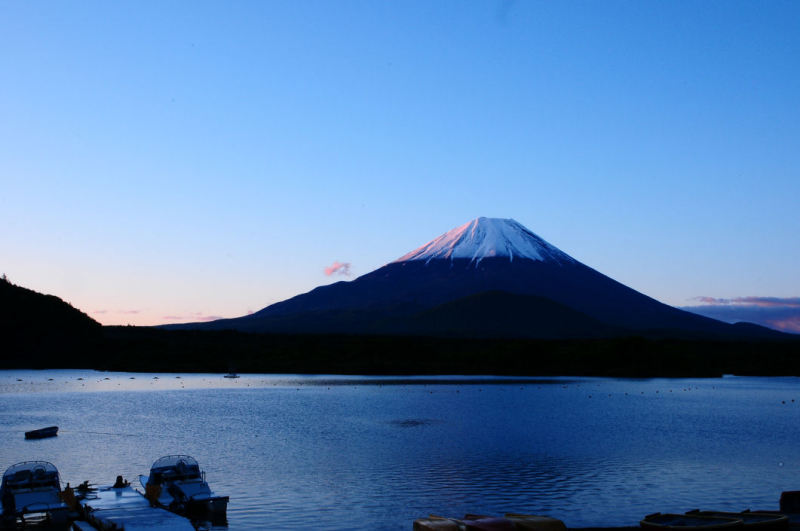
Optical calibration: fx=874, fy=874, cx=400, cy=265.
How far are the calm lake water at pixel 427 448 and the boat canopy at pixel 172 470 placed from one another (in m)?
1.83

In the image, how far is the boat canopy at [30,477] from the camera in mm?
25062

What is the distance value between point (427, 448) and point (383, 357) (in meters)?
86.6

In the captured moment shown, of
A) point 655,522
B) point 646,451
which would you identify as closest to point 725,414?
point 646,451

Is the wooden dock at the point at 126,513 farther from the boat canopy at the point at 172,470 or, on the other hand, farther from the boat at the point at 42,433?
the boat at the point at 42,433

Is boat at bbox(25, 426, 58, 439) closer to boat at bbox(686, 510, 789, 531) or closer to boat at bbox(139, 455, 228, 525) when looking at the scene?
boat at bbox(139, 455, 228, 525)

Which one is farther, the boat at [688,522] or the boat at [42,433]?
the boat at [42,433]

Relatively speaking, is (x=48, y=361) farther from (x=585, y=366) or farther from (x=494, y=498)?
(x=494, y=498)

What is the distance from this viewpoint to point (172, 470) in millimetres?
27062

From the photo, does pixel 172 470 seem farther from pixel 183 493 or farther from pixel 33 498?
pixel 33 498

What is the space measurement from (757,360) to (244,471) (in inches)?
4705

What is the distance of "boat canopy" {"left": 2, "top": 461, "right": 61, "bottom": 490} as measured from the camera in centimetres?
2506

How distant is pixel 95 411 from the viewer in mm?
61719

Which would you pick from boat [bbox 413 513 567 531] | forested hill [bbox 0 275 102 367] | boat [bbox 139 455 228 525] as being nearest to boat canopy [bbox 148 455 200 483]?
boat [bbox 139 455 228 525]

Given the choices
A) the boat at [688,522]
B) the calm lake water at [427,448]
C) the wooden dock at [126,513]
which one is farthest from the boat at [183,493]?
the boat at [688,522]
